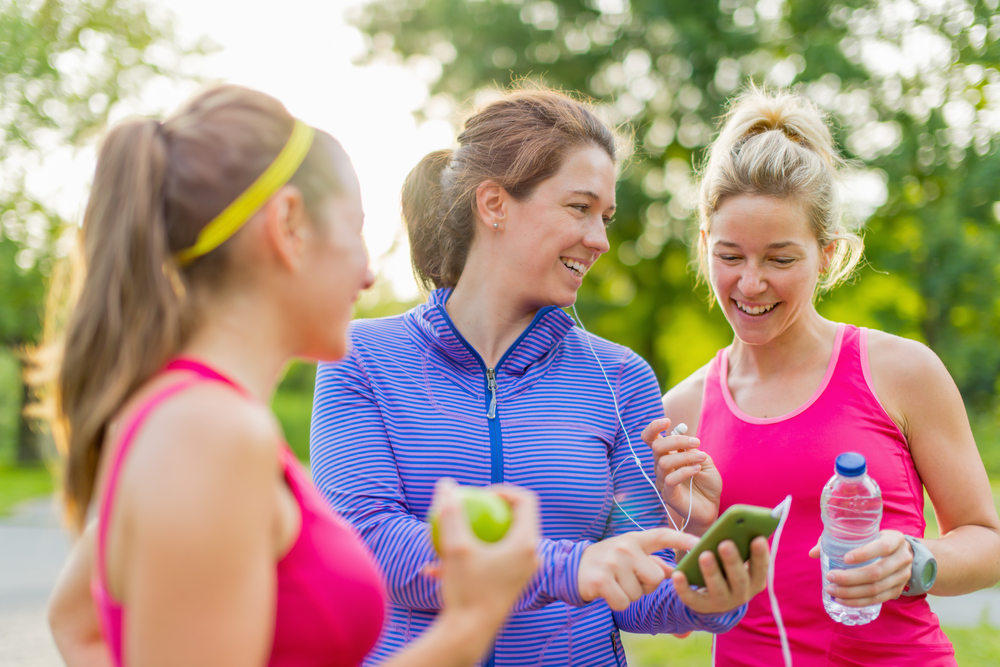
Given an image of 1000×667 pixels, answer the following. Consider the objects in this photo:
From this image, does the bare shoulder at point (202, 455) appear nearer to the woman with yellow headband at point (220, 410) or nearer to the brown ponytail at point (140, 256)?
the woman with yellow headband at point (220, 410)

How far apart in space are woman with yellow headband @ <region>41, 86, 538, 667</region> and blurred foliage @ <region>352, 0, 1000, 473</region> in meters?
10.2

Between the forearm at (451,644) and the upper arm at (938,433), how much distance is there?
5.71 feet

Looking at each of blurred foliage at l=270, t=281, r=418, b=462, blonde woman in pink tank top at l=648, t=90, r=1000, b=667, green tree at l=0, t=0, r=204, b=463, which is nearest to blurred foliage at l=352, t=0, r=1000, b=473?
green tree at l=0, t=0, r=204, b=463

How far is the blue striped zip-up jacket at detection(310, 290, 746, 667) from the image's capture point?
1989mm

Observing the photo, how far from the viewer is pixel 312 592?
1.23m

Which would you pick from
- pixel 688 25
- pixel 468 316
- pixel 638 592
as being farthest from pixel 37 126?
pixel 638 592

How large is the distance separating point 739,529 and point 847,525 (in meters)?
0.70

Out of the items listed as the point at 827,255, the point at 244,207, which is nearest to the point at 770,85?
the point at 827,255

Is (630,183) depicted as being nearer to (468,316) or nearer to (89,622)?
(468,316)

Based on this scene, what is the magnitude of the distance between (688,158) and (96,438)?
16.5m

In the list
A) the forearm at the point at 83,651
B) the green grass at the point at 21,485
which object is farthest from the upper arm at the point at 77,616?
the green grass at the point at 21,485

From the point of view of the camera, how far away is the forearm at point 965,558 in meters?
2.22

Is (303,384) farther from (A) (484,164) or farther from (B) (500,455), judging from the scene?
(B) (500,455)

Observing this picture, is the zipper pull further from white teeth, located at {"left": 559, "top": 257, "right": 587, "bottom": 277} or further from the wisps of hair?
the wisps of hair
